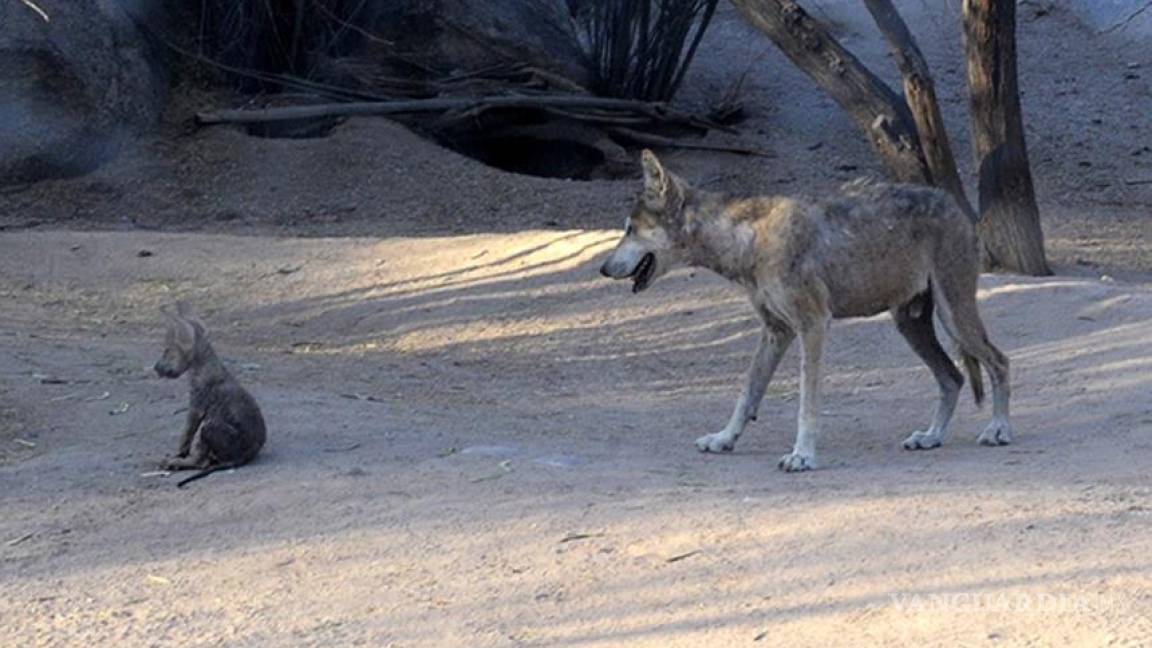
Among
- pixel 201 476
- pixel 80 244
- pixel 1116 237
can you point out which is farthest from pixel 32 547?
pixel 1116 237

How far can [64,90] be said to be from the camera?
1752cm

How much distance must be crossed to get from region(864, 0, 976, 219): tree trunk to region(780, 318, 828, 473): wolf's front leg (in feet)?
17.5

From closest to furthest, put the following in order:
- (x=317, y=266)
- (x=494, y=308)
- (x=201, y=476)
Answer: (x=201, y=476) → (x=494, y=308) → (x=317, y=266)

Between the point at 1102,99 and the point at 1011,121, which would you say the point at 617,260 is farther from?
the point at 1102,99

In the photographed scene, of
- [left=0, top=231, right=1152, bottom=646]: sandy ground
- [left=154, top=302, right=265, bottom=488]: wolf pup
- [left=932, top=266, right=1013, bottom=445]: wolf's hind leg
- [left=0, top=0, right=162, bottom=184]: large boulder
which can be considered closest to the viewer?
[left=0, top=231, right=1152, bottom=646]: sandy ground

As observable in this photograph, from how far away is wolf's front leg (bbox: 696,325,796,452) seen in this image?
8188 millimetres

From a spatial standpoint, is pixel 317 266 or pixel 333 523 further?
pixel 317 266

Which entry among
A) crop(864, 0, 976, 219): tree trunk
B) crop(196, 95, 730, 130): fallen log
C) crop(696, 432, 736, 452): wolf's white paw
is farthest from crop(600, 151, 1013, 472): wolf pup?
crop(196, 95, 730, 130): fallen log

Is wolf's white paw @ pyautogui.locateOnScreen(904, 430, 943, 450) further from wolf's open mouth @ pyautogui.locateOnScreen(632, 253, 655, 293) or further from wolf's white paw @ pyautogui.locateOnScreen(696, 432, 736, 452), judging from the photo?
wolf's open mouth @ pyautogui.locateOnScreen(632, 253, 655, 293)

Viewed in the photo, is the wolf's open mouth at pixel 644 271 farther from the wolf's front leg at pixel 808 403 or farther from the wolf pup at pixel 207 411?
the wolf pup at pixel 207 411

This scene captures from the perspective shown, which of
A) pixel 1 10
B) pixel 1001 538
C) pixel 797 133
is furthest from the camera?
pixel 797 133

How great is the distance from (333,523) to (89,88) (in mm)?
12006

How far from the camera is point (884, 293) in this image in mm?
8312

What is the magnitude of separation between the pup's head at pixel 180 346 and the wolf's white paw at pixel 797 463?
8.52 ft
